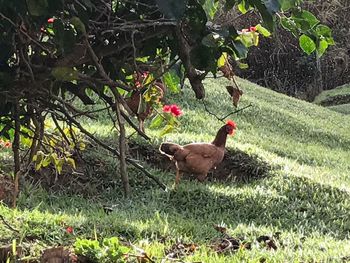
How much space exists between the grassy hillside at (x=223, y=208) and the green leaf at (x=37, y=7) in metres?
0.98

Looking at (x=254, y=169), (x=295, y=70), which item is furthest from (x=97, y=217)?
(x=295, y=70)

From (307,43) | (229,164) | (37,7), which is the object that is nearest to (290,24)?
(307,43)

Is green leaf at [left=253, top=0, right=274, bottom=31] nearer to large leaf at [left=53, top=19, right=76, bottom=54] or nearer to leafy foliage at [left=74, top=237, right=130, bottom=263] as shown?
large leaf at [left=53, top=19, right=76, bottom=54]

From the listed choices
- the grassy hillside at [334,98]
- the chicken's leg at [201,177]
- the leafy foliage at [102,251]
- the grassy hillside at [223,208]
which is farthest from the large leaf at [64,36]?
the grassy hillside at [334,98]

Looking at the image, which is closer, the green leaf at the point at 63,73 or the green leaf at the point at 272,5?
the green leaf at the point at 272,5

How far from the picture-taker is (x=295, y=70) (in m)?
16.3

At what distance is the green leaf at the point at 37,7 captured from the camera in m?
1.07

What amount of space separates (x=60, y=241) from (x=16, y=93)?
27.4 inches

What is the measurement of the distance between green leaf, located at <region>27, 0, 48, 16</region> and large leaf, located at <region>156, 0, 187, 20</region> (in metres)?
0.27

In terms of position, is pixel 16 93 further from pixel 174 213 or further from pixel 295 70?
pixel 295 70

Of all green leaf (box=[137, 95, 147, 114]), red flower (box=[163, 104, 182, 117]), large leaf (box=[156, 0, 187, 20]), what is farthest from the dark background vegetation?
large leaf (box=[156, 0, 187, 20])

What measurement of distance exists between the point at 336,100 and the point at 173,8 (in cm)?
1399

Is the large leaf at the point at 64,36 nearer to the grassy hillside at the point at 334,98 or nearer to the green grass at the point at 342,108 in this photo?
the green grass at the point at 342,108

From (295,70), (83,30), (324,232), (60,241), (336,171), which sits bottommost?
(295,70)
